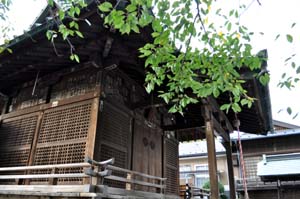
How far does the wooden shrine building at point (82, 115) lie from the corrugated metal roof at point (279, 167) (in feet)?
15.4

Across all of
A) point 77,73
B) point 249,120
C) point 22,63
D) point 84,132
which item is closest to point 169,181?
point 249,120

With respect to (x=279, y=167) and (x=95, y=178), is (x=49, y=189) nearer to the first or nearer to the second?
(x=95, y=178)

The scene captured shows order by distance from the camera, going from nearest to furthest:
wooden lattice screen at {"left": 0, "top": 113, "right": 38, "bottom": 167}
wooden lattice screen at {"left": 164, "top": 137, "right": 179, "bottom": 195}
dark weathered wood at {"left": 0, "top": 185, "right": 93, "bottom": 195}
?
1. dark weathered wood at {"left": 0, "top": 185, "right": 93, "bottom": 195}
2. wooden lattice screen at {"left": 0, "top": 113, "right": 38, "bottom": 167}
3. wooden lattice screen at {"left": 164, "top": 137, "right": 179, "bottom": 195}

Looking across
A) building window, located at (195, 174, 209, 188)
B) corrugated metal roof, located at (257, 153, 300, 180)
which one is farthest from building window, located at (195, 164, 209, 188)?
corrugated metal roof, located at (257, 153, 300, 180)

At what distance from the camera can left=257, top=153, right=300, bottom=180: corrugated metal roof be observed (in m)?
12.0

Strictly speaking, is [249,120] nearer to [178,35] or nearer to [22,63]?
[178,35]

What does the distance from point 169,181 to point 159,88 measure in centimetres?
368

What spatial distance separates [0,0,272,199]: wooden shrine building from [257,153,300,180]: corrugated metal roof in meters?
4.69

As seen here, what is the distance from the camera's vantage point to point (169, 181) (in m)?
9.38

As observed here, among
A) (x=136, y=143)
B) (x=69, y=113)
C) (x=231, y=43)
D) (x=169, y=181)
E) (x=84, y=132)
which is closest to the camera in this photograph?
(x=231, y=43)

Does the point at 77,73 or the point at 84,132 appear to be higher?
the point at 77,73

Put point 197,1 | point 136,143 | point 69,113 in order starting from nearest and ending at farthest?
point 197,1, point 69,113, point 136,143

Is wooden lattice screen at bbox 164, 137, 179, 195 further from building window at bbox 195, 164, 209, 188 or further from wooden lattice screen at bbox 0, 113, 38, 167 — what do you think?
building window at bbox 195, 164, 209, 188

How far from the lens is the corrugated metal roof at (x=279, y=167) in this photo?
1200 centimetres
